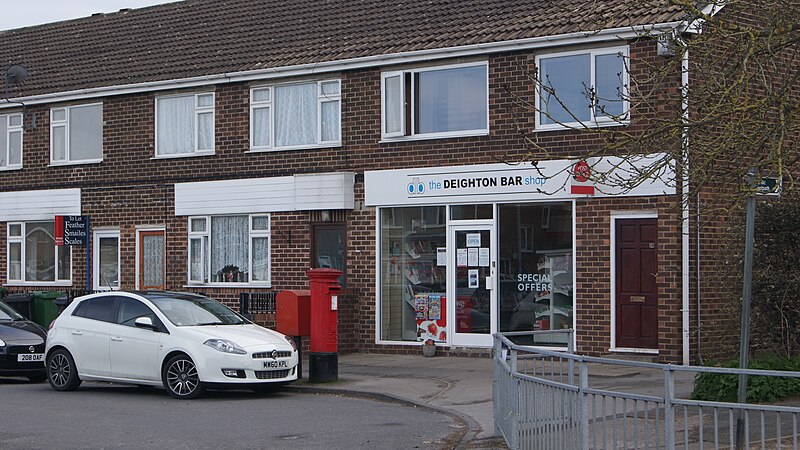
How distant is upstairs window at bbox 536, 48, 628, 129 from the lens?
19.2 m

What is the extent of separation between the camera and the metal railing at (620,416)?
7.76m

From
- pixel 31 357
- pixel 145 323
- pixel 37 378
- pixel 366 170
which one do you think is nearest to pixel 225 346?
pixel 145 323

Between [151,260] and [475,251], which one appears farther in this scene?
[151,260]

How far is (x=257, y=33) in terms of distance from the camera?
25.3 metres

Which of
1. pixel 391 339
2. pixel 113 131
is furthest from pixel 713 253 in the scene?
pixel 113 131

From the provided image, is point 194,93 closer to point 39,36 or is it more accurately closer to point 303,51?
point 303,51

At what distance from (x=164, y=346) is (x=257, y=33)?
10.5 meters

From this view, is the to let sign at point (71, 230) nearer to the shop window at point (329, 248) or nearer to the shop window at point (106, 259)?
the shop window at point (106, 259)

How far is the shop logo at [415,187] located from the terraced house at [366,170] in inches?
1.2

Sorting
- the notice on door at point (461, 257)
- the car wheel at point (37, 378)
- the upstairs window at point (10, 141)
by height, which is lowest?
the car wheel at point (37, 378)

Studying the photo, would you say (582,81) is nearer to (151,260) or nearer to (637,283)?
(637,283)

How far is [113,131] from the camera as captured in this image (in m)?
26.2

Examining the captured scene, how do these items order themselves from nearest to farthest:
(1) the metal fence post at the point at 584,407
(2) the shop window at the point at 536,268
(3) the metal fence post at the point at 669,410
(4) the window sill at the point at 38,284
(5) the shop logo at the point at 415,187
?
(3) the metal fence post at the point at 669,410 → (1) the metal fence post at the point at 584,407 → (2) the shop window at the point at 536,268 → (5) the shop logo at the point at 415,187 → (4) the window sill at the point at 38,284

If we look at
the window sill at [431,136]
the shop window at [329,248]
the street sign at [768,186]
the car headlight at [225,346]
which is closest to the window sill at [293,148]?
the window sill at [431,136]
